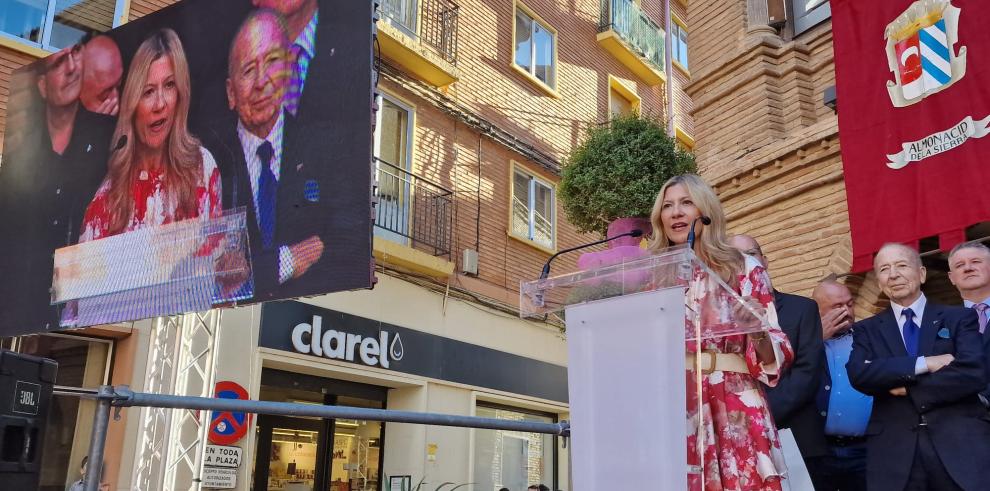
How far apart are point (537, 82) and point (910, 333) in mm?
12162

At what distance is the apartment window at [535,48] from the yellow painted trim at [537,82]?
0.10 metres

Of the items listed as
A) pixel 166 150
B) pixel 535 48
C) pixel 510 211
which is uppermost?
pixel 535 48

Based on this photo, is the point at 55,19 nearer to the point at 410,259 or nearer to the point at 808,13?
the point at 410,259

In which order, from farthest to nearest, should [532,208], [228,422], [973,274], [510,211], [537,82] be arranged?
1. [537,82]
2. [532,208]
3. [510,211]
4. [228,422]
5. [973,274]

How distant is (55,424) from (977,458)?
8064 millimetres

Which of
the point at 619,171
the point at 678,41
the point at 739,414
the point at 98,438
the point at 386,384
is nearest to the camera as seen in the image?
the point at 739,414

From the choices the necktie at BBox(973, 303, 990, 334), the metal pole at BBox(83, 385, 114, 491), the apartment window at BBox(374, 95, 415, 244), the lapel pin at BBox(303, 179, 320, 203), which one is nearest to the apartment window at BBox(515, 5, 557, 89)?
the apartment window at BBox(374, 95, 415, 244)

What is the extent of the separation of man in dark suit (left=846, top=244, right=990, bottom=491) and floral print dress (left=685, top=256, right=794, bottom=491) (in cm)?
103

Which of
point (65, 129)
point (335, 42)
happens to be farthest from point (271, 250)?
point (65, 129)

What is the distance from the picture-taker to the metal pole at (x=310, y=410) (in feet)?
9.50

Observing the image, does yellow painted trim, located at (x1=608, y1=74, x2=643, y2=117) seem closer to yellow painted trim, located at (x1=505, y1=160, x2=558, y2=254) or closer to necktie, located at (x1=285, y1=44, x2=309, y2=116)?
yellow painted trim, located at (x1=505, y1=160, x2=558, y2=254)

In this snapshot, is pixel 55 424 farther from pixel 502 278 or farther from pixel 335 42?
pixel 502 278

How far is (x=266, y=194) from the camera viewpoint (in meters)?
6.12

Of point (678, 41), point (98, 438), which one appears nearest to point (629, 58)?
point (678, 41)
